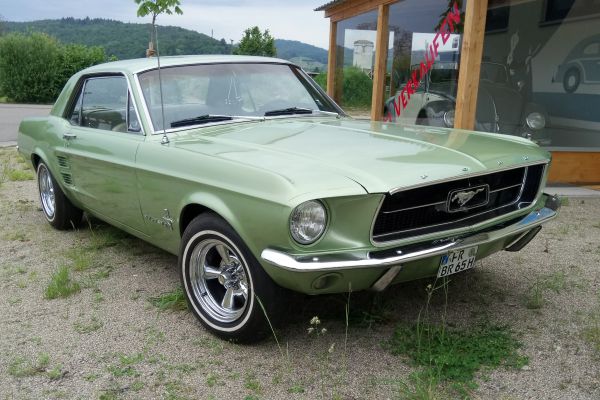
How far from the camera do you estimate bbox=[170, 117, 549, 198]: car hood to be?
2648 millimetres

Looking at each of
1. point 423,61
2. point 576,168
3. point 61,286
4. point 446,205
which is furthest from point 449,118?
point 61,286

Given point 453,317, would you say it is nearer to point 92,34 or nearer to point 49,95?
point 49,95

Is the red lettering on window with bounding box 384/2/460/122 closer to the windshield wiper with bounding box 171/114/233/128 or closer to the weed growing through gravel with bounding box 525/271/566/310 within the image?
the weed growing through gravel with bounding box 525/271/566/310

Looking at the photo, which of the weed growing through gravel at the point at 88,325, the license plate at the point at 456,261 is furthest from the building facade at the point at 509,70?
the weed growing through gravel at the point at 88,325

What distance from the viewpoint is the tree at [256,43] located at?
108 ft

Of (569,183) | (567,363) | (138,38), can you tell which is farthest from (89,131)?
(138,38)

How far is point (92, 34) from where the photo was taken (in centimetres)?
4891

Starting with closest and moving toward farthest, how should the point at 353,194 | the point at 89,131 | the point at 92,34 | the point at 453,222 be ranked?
the point at 353,194
the point at 453,222
the point at 89,131
the point at 92,34

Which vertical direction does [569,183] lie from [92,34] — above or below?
below

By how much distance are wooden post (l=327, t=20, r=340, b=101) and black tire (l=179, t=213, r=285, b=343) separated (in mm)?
8708

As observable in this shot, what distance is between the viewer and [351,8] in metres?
10.5

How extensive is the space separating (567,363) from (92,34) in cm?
5234

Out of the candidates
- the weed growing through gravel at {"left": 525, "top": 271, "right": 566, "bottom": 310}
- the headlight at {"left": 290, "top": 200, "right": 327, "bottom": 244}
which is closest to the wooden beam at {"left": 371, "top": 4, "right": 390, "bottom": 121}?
the weed growing through gravel at {"left": 525, "top": 271, "right": 566, "bottom": 310}

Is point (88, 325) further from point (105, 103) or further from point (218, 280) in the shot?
point (105, 103)
